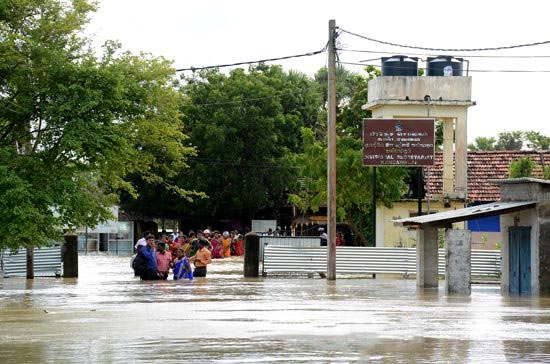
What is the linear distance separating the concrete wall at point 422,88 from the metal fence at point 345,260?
42.2 feet

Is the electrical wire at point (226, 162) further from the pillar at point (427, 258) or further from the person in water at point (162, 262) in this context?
the pillar at point (427, 258)

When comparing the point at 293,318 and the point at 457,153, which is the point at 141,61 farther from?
the point at 293,318

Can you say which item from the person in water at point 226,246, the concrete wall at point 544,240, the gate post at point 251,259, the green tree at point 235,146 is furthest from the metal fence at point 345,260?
the green tree at point 235,146

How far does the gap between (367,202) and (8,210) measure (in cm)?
2634

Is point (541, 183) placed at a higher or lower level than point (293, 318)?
higher

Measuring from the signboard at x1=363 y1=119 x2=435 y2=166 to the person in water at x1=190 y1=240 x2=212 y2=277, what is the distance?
7.84m

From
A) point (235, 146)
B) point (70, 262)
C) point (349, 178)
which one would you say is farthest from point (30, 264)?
point (235, 146)

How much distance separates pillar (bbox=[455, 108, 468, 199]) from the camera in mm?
51062

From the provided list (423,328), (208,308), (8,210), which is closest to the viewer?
(423,328)

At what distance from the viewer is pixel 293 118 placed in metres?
73.7

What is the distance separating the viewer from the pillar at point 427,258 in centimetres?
3312

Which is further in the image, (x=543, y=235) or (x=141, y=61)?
(x=141, y=61)

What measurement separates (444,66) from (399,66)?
6.48 ft

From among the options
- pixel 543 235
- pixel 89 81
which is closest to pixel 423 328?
pixel 543 235
